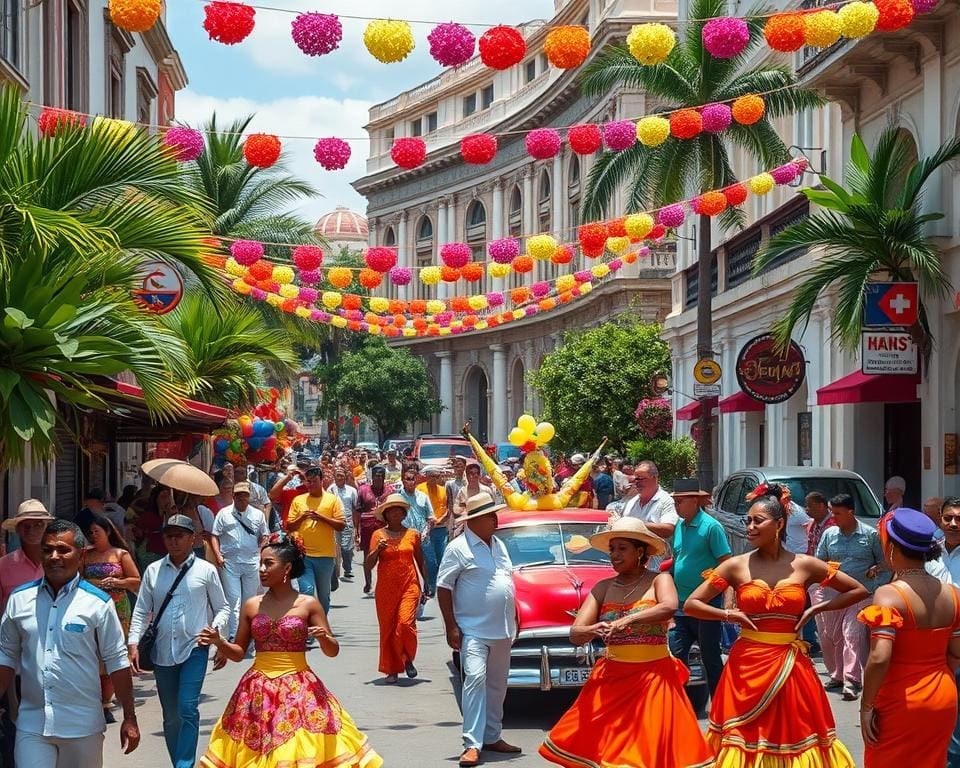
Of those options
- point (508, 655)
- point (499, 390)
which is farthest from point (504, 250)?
point (499, 390)

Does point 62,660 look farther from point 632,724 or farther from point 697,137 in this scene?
point 697,137

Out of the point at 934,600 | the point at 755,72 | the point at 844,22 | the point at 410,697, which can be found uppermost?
the point at 755,72

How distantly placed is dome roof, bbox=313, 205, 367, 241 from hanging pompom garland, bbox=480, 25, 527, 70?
11016 cm

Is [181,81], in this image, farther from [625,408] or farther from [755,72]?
[755,72]

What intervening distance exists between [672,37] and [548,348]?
51.9m

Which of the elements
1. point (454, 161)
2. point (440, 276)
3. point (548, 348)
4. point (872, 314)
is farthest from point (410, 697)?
point (454, 161)

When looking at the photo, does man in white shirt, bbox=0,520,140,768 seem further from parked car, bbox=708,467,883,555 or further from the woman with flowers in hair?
parked car, bbox=708,467,883,555

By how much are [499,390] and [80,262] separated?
2501 inches

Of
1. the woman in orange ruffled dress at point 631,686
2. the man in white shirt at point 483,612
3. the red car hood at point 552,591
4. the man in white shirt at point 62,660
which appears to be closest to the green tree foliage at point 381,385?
the red car hood at point 552,591

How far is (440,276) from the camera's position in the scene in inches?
952

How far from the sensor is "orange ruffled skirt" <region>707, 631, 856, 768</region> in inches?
287

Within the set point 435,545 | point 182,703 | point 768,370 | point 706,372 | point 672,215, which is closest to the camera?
point 182,703

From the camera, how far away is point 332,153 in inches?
632

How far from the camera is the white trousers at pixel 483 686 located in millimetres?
9586
